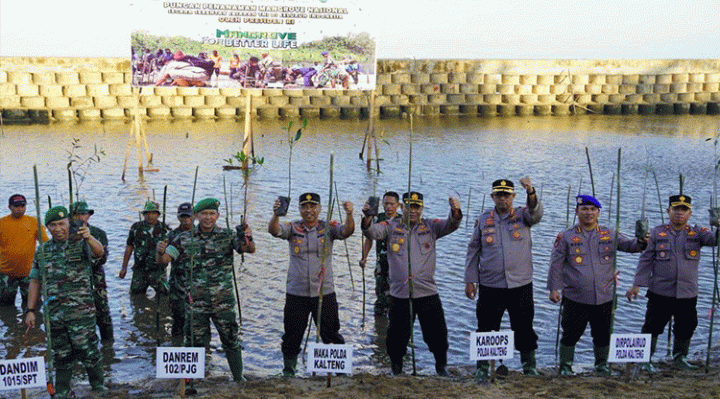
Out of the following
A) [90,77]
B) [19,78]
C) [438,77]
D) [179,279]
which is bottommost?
[179,279]

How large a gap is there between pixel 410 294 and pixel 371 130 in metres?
14.5

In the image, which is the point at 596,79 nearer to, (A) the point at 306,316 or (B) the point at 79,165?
(B) the point at 79,165

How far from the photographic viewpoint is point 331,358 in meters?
6.62

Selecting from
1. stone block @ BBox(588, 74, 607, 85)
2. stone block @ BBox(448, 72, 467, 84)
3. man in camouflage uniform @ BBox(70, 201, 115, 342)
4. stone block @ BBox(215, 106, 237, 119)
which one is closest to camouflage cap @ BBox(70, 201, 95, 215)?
man in camouflage uniform @ BBox(70, 201, 115, 342)

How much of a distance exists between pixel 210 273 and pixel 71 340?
1.16m

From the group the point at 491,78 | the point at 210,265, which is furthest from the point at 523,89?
the point at 210,265

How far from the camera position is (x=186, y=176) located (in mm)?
20219

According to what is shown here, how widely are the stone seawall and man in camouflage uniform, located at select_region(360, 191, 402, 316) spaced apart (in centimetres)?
2252

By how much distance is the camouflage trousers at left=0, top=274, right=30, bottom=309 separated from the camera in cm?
972

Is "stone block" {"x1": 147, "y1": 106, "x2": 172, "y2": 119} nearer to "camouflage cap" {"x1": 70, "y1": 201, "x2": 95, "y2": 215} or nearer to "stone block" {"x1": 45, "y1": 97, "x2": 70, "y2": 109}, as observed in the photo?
"stone block" {"x1": 45, "y1": 97, "x2": 70, "y2": 109}

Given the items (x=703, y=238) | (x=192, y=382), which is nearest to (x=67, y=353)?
(x=192, y=382)

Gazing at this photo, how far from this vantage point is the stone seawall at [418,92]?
32406 millimetres

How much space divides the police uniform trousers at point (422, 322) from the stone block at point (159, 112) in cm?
2744

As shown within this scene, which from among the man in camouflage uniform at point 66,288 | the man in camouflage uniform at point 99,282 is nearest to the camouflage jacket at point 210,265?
the man in camouflage uniform at point 66,288
